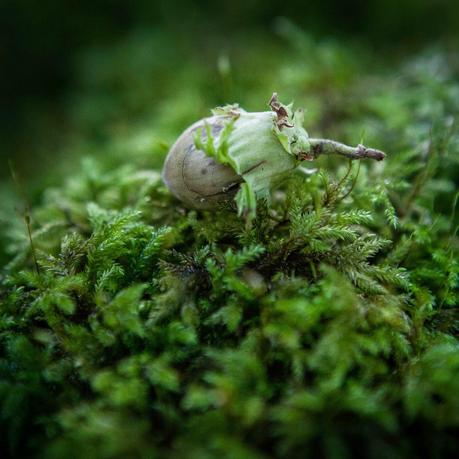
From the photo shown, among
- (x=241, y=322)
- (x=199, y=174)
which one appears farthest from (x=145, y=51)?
(x=241, y=322)

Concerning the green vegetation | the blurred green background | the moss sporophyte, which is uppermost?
the blurred green background

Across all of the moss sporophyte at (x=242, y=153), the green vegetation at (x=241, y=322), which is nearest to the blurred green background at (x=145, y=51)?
the green vegetation at (x=241, y=322)

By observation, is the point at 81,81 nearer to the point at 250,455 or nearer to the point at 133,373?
the point at 133,373

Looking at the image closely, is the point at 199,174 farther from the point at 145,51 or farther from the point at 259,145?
the point at 145,51

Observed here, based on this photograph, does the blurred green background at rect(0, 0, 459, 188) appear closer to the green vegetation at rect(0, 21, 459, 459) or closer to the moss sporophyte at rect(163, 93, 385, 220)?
the green vegetation at rect(0, 21, 459, 459)

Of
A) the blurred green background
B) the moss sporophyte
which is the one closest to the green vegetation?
the moss sporophyte

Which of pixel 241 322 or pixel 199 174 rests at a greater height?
pixel 199 174

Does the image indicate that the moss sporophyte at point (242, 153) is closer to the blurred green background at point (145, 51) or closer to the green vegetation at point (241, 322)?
the green vegetation at point (241, 322)
